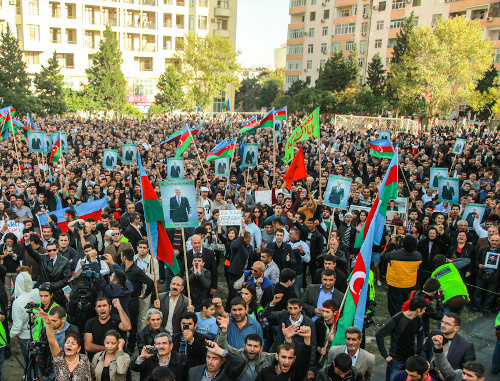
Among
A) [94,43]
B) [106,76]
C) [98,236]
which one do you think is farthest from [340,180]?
[94,43]

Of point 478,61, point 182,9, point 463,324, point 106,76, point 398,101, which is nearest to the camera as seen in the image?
point 463,324

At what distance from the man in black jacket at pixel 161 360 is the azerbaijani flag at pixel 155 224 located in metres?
1.89

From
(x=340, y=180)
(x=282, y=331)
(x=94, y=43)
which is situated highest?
(x=94, y=43)

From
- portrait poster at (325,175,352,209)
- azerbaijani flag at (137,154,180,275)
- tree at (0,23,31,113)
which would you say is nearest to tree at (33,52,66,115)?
tree at (0,23,31,113)

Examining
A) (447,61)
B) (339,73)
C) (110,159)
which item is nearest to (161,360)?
(110,159)

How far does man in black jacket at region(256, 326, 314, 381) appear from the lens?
431 cm

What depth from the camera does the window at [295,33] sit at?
64.8m

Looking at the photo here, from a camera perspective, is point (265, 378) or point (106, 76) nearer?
point (265, 378)

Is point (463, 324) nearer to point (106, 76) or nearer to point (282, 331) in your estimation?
point (282, 331)

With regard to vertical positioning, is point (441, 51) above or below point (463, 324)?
above

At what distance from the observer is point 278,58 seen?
11919cm

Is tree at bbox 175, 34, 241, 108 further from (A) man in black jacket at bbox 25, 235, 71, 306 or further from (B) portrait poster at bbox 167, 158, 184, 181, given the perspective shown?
(A) man in black jacket at bbox 25, 235, 71, 306

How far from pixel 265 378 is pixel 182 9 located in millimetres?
62876

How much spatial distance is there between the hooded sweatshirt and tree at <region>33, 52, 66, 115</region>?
37.5 metres
